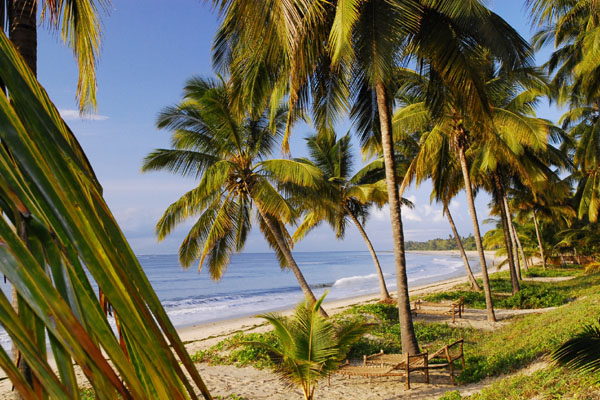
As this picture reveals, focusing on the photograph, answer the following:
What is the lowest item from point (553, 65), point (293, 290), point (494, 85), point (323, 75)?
point (293, 290)

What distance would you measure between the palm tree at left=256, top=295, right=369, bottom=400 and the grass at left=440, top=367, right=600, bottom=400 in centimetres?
196

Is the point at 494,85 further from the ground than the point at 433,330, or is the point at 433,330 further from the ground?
the point at 494,85

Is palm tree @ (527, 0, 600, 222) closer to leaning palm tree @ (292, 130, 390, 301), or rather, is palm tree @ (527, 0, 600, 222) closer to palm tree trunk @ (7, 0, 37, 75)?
leaning palm tree @ (292, 130, 390, 301)

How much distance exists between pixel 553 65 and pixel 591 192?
7.04 metres

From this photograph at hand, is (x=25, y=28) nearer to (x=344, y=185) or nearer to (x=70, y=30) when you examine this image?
(x=70, y=30)

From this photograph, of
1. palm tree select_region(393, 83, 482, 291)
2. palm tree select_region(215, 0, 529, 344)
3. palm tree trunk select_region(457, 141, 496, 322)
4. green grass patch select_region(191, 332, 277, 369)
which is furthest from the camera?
palm tree trunk select_region(457, 141, 496, 322)

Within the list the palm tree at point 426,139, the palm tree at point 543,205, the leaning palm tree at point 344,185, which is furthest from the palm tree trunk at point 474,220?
the palm tree at point 543,205

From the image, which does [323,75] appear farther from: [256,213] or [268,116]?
[256,213]

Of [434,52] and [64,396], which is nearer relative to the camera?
[64,396]

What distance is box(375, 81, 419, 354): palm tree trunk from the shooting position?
874 centimetres

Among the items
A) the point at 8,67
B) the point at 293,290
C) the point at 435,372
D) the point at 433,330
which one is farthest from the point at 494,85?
the point at 293,290

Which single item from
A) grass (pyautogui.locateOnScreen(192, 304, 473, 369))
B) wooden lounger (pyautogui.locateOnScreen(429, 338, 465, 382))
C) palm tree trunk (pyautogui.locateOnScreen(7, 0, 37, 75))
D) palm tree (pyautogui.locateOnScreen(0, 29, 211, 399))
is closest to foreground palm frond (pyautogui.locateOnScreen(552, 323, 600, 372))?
palm tree (pyautogui.locateOnScreen(0, 29, 211, 399))

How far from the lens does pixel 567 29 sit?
1861cm

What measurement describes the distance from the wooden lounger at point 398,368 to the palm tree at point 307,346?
1.67m
